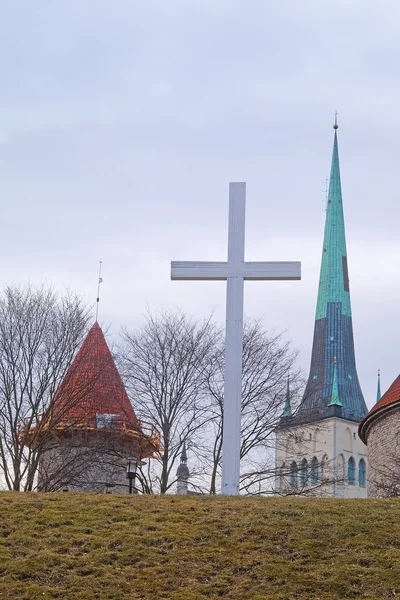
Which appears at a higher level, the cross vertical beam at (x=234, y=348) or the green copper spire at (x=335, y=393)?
the green copper spire at (x=335, y=393)

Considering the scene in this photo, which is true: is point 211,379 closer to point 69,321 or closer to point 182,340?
point 182,340

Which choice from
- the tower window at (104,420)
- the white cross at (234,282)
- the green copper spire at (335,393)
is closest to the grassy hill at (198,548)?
the white cross at (234,282)

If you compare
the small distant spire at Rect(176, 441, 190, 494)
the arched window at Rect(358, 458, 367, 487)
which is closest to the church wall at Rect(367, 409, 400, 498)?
the small distant spire at Rect(176, 441, 190, 494)

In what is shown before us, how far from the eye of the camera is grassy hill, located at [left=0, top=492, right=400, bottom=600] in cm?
1403

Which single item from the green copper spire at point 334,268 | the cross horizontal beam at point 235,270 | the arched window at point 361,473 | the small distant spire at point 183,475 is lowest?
the small distant spire at point 183,475

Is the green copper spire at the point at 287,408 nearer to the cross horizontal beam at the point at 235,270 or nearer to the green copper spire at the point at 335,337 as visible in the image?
the cross horizontal beam at the point at 235,270

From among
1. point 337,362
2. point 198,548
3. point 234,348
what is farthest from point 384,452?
point 337,362

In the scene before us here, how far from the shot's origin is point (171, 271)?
1883cm

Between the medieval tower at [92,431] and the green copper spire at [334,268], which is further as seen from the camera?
the green copper spire at [334,268]

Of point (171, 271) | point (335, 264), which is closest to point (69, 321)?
point (171, 271)

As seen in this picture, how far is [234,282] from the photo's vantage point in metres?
18.6

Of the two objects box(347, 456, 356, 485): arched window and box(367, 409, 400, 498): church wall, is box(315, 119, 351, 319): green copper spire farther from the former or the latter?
box(367, 409, 400, 498): church wall

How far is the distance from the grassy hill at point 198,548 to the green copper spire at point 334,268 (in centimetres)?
6843

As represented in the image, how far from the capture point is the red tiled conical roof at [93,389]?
3234 centimetres
